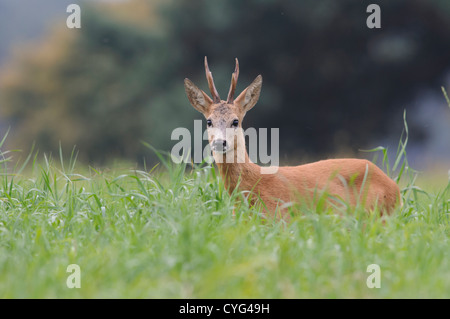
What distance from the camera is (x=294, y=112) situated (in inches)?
664

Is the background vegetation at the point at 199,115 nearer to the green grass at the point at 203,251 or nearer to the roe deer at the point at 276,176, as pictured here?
the green grass at the point at 203,251

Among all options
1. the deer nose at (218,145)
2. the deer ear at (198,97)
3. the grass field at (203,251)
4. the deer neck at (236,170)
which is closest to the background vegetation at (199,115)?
the grass field at (203,251)

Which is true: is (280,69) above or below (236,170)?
above

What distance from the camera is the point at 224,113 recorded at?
5.14 metres

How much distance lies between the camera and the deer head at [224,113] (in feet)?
16.2

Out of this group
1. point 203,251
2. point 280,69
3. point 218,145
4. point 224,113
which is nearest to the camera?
point 203,251

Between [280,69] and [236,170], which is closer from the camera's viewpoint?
[236,170]

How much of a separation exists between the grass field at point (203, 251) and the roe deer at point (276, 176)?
1.11 feet

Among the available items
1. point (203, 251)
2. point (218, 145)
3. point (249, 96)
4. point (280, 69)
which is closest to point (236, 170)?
point (218, 145)

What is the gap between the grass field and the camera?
10.5 ft

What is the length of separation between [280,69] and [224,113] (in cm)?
1243

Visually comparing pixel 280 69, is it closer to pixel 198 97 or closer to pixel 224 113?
pixel 198 97

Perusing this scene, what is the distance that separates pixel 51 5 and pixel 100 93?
38.2 feet

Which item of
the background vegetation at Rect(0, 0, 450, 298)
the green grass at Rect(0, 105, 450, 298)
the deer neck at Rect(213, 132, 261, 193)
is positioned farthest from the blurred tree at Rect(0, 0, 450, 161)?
the green grass at Rect(0, 105, 450, 298)
